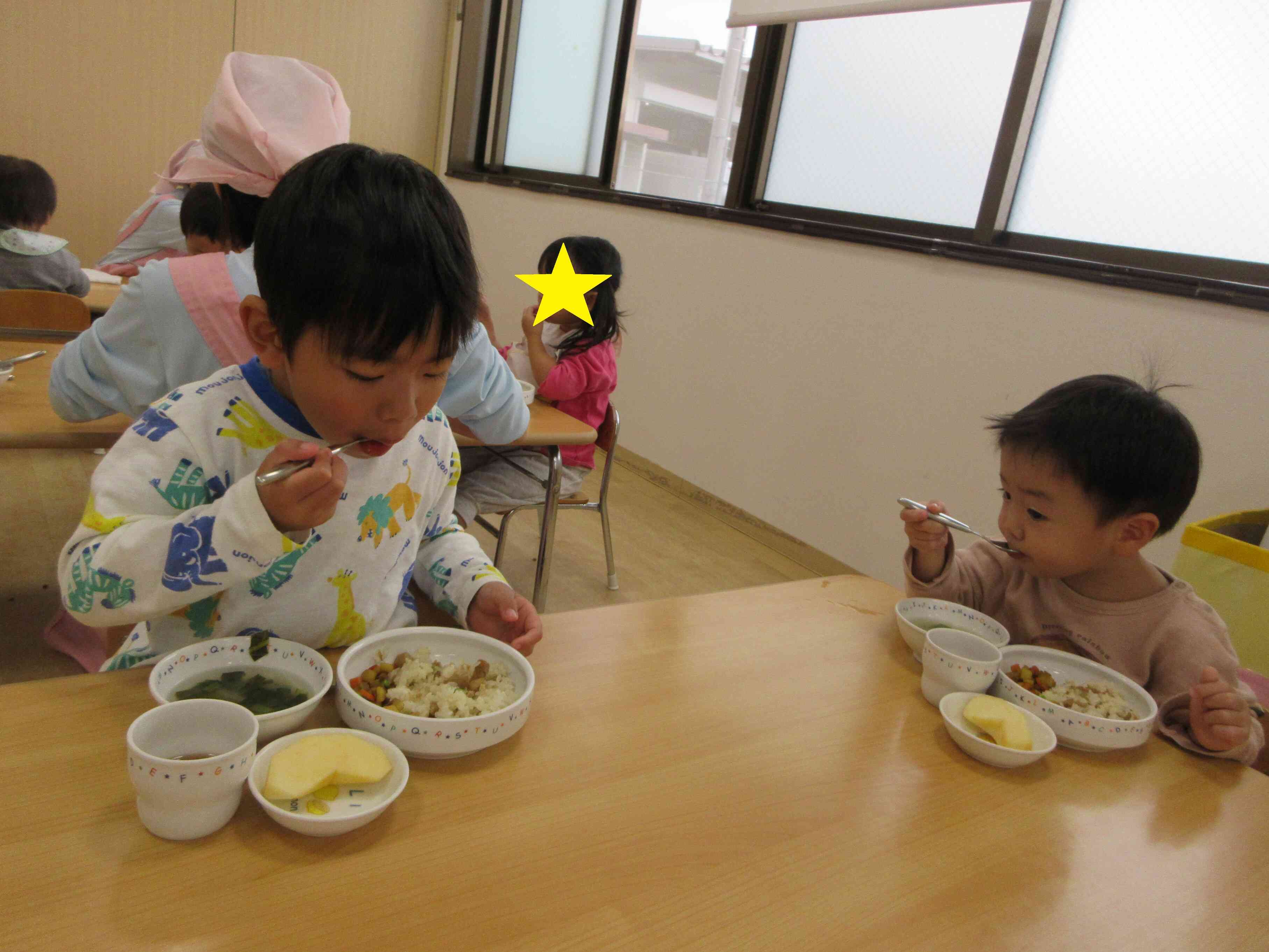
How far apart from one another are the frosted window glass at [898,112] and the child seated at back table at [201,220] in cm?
220

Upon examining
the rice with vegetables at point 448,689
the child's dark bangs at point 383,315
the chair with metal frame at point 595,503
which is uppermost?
the child's dark bangs at point 383,315

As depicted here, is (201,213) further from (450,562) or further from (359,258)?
(359,258)

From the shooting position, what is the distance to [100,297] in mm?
2832

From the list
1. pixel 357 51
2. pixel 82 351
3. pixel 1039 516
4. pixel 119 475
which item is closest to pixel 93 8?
pixel 357 51

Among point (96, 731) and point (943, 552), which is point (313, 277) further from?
point (943, 552)

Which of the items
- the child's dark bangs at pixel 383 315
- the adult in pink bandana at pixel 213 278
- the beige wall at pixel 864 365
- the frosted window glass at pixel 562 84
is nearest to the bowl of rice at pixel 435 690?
the child's dark bangs at pixel 383 315

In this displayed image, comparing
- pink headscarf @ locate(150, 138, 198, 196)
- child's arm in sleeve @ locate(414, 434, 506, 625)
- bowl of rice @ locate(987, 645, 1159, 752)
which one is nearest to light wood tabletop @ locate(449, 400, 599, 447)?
child's arm in sleeve @ locate(414, 434, 506, 625)

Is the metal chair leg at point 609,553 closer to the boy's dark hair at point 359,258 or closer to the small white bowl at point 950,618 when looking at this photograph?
the small white bowl at point 950,618

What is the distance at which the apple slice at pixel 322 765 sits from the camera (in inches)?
24.0

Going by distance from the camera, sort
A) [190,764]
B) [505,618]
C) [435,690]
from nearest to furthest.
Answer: [190,764] < [435,690] < [505,618]

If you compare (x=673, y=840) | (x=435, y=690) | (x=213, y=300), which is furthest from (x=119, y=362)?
(x=673, y=840)

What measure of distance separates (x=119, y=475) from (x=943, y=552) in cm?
103

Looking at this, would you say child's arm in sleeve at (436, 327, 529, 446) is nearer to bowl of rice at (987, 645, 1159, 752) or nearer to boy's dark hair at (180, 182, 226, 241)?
boy's dark hair at (180, 182, 226, 241)

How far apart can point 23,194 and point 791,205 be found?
2720 mm
